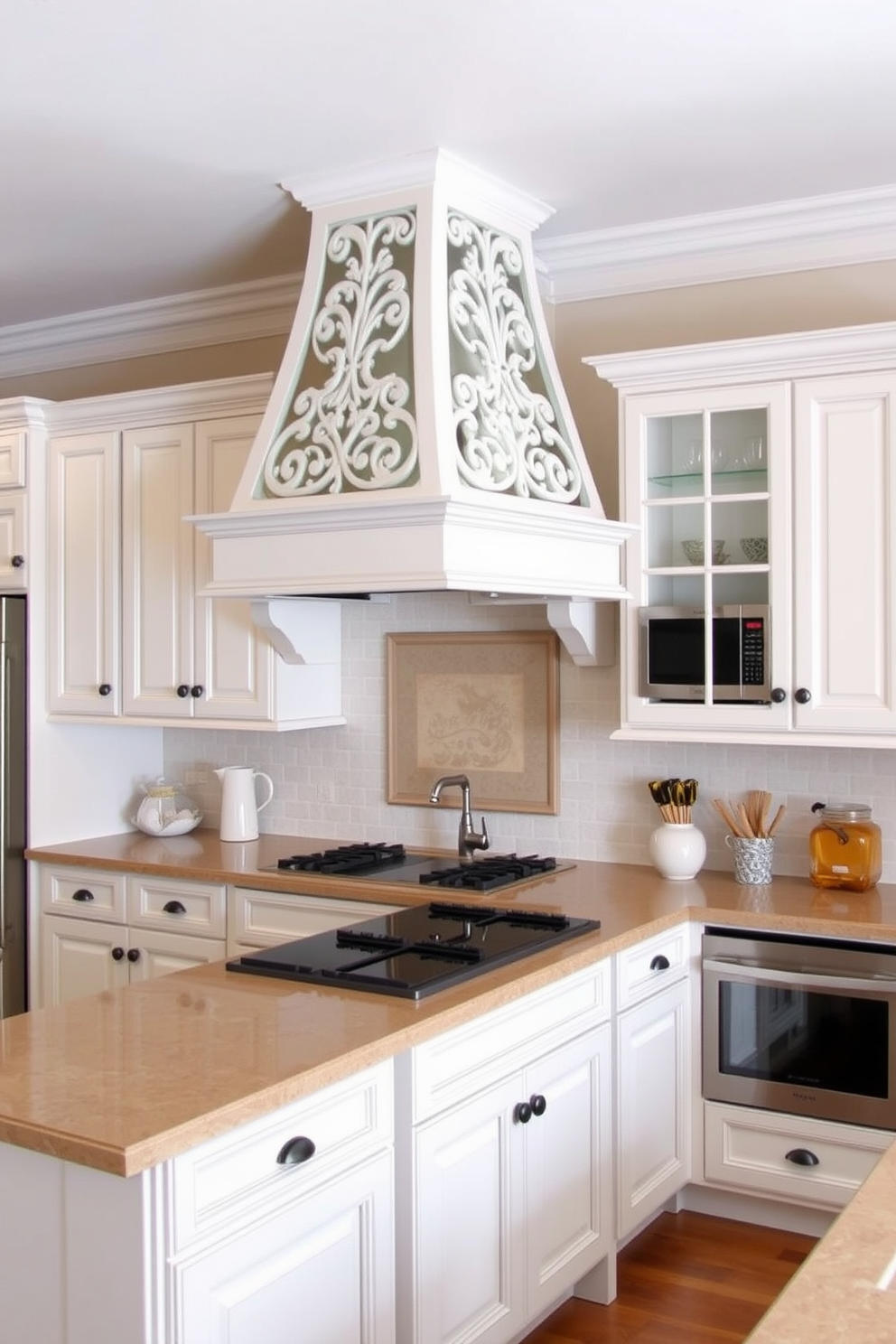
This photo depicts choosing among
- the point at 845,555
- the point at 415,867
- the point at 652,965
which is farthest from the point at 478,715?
the point at 845,555

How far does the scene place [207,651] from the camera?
4.24m

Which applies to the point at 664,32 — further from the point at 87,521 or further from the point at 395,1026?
the point at 87,521

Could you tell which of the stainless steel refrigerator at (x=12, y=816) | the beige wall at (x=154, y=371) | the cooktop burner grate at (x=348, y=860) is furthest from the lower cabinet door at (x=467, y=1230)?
the beige wall at (x=154, y=371)

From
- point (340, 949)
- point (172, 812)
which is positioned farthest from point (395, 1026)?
point (172, 812)

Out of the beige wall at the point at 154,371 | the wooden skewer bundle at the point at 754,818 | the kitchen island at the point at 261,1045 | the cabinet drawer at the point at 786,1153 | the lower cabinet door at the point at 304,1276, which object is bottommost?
the cabinet drawer at the point at 786,1153

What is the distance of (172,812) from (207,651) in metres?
0.67

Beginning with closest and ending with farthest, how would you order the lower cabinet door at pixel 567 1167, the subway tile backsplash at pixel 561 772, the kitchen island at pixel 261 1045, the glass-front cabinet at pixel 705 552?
the kitchen island at pixel 261 1045 → the lower cabinet door at pixel 567 1167 → the glass-front cabinet at pixel 705 552 → the subway tile backsplash at pixel 561 772

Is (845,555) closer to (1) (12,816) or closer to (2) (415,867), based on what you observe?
(2) (415,867)

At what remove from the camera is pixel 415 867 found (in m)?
3.90

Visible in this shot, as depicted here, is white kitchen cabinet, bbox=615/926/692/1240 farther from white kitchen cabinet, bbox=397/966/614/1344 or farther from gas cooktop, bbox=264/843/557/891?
gas cooktop, bbox=264/843/557/891

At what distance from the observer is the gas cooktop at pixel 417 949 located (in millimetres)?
2564

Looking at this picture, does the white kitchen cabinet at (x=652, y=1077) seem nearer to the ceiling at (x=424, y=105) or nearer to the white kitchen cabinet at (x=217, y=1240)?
the white kitchen cabinet at (x=217, y=1240)

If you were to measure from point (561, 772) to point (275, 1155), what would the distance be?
218cm

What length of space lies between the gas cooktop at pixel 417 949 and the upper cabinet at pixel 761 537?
77 cm
